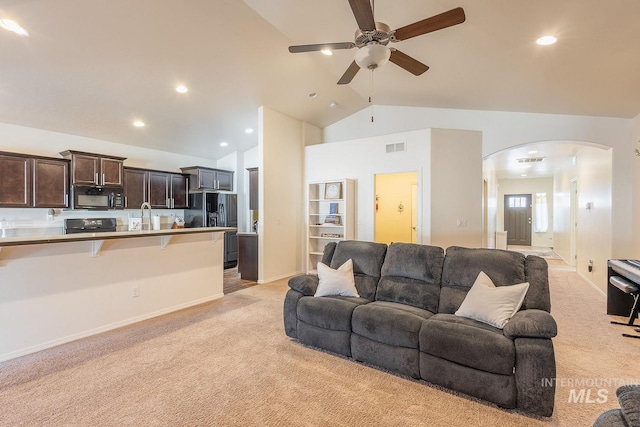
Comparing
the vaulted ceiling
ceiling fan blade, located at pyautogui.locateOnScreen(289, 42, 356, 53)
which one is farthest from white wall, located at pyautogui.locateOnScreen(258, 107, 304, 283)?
ceiling fan blade, located at pyautogui.locateOnScreen(289, 42, 356, 53)

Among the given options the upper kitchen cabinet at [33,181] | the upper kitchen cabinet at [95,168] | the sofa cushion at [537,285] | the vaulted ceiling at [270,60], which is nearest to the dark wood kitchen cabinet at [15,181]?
the upper kitchen cabinet at [33,181]

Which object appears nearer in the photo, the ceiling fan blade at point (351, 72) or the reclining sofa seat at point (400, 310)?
the reclining sofa seat at point (400, 310)

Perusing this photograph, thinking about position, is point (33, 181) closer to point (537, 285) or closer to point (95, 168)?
point (95, 168)

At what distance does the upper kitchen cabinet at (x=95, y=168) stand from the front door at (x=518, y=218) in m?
12.6

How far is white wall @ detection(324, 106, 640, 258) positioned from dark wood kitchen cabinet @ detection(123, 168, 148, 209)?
4572mm

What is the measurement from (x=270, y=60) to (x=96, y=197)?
4.10 metres

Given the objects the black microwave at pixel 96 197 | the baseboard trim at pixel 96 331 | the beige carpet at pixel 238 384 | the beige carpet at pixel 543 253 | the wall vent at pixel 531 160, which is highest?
the wall vent at pixel 531 160

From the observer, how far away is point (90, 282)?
3305 mm

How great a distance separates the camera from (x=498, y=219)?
10586mm

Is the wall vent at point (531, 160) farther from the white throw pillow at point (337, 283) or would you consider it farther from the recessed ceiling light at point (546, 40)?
the white throw pillow at point (337, 283)

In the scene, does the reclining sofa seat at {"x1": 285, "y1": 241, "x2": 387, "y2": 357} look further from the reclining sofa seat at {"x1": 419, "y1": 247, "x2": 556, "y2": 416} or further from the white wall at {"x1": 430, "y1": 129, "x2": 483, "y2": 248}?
the white wall at {"x1": 430, "y1": 129, "x2": 483, "y2": 248}

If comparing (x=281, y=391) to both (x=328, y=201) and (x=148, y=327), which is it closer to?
(x=148, y=327)

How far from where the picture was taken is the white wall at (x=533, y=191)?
36.0ft

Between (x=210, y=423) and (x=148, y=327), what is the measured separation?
2.03m
